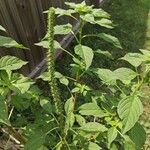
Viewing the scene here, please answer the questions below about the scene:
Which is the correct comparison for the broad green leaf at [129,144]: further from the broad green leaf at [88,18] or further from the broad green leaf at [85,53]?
the broad green leaf at [88,18]

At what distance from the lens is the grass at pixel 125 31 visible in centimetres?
657

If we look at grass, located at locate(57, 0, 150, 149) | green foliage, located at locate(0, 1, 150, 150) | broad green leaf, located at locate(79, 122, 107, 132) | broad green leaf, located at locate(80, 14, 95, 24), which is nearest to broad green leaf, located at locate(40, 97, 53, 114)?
green foliage, located at locate(0, 1, 150, 150)

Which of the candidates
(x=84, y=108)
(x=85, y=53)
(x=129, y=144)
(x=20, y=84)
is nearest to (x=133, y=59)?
(x=85, y=53)

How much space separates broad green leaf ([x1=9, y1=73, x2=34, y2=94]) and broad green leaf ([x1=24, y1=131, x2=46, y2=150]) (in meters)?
0.37

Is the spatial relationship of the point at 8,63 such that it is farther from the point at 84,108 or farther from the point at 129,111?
the point at 129,111

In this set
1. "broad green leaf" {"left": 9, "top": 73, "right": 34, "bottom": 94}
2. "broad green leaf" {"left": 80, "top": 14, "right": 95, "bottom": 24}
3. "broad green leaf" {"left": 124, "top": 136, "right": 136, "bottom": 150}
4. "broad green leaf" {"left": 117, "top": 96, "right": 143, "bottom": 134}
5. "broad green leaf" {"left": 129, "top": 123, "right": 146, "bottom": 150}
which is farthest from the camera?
"broad green leaf" {"left": 80, "top": 14, "right": 95, "bottom": 24}

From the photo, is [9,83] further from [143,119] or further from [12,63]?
[143,119]

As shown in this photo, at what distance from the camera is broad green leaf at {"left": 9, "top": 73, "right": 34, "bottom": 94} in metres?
2.42

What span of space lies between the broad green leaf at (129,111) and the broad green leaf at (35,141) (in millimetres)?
584

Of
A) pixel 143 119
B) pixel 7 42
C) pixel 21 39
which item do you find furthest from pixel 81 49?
pixel 143 119

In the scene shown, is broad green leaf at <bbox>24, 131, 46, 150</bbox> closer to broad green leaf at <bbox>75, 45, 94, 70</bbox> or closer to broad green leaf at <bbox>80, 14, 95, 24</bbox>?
broad green leaf at <bbox>75, 45, 94, 70</bbox>

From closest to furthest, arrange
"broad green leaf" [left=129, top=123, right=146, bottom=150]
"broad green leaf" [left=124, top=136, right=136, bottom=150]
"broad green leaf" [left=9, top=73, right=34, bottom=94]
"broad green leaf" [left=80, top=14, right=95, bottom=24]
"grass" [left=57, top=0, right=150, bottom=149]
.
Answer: "broad green leaf" [left=9, top=73, right=34, bottom=94] → "broad green leaf" [left=129, top=123, right=146, bottom=150] → "broad green leaf" [left=124, top=136, right=136, bottom=150] → "broad green leaf" [left=80, top=14, right=95, bottom=24] → "grass" [left=57, top=0, right=150, bottom=149]

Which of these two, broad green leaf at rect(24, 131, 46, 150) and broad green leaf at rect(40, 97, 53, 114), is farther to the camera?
broad green leaf at rect(40, 97, 53, 114)

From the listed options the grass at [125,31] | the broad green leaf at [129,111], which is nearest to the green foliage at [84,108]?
the broad green leaf at [129,111]
